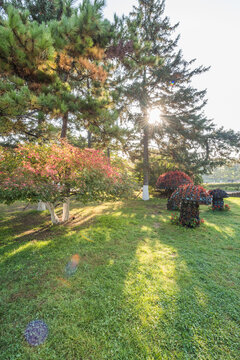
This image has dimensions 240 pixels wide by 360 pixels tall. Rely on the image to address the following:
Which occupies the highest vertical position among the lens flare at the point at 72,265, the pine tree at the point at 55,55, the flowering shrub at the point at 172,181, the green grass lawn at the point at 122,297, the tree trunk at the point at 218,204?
the pine tree at the point at 55,55

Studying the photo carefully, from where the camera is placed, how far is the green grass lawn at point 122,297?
2062mm

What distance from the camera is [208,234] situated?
5.98 metres

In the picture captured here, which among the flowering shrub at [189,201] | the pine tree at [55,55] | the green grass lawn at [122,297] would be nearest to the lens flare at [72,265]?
the green grass lawn at [122,297]

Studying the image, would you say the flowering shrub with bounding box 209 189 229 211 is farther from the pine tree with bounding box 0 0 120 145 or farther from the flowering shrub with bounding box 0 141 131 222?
the pine tree with bounding box 0 0 120 145

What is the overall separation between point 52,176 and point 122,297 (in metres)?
4.09

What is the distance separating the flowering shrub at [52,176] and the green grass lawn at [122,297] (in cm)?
171

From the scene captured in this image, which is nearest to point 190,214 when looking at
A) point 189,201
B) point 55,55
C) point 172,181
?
point 189,201

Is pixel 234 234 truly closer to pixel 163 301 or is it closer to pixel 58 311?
pixel 163 301

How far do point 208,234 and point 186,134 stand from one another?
31.5ft

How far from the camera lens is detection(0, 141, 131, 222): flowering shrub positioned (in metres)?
4.60

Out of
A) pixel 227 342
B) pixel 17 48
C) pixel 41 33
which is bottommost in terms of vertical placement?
pixel 227 342

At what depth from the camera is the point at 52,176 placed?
5090 mm

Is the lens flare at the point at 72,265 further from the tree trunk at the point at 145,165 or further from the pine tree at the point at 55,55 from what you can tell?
the tree trunk at the point at 145,165

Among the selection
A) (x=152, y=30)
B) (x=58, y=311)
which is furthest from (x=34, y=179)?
(x=152, y=30)
